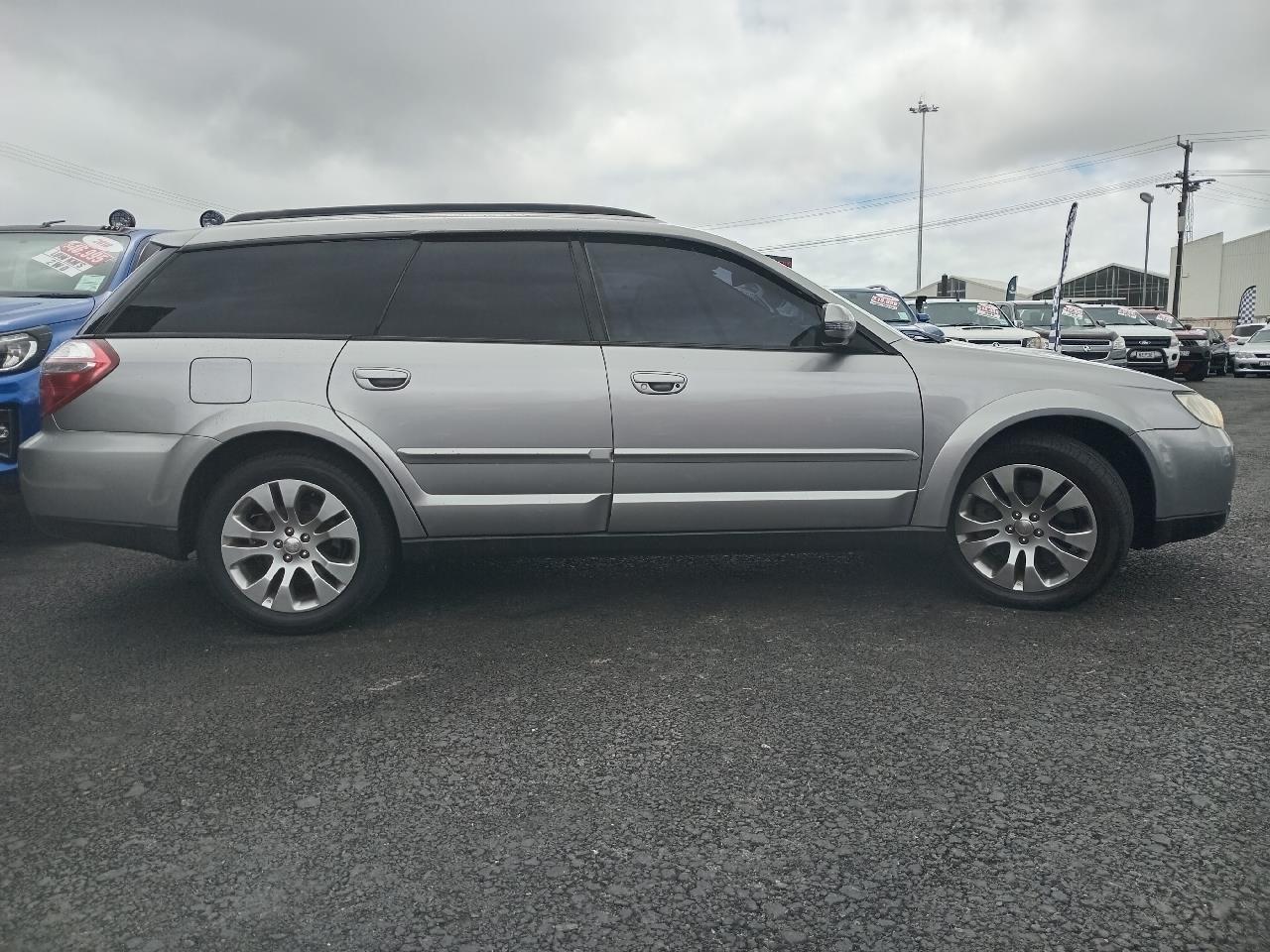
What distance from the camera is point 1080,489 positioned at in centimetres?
427

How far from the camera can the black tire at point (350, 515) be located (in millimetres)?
4027

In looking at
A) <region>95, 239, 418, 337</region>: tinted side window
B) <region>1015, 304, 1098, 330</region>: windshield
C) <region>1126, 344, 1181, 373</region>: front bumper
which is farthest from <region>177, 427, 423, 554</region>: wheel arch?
<region>1126, 344, 1181, 373</region>: front bumper

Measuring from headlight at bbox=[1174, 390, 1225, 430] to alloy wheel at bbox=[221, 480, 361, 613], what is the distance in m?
3.51

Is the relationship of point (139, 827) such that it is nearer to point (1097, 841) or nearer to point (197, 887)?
point (197, 887)

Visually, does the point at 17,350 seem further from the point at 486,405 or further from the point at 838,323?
the point at 838,323

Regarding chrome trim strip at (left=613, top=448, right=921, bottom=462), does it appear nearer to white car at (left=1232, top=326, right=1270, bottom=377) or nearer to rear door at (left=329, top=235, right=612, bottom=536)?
rear door at (left=329, top=235, right=612, bottom=536)

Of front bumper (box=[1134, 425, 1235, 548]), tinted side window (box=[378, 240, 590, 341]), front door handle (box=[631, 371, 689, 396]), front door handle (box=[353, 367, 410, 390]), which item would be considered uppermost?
tinted side window (box=[378, 240, 590, 341])

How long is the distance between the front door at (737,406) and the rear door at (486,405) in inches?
5.5

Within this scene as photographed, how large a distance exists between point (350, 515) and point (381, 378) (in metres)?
0.55

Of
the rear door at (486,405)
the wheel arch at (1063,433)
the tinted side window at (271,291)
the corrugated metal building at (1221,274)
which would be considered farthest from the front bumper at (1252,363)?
the corrugated metal building at (1221,274)

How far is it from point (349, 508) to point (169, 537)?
0.71 meters

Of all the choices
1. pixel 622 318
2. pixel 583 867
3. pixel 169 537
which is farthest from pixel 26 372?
pixel 583 867

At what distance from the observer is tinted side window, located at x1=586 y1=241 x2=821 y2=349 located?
4.24 metres

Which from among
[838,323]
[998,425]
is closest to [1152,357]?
[998,425]
